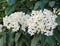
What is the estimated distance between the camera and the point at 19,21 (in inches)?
87.4

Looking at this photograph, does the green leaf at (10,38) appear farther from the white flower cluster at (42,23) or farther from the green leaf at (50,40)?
the green leaf at (50,40)

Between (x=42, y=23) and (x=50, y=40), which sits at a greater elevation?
(x=42, y=23)

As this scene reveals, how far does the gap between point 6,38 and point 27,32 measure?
230 millimetres

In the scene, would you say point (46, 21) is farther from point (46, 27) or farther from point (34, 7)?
point (34, 7)

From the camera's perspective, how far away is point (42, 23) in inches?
80.5

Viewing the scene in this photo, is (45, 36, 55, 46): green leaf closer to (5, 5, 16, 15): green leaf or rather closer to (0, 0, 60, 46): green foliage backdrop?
(0, 0, 60, 46): green foliage backdrop

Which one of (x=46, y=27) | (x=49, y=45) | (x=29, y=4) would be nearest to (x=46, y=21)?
(x=46, y=27)

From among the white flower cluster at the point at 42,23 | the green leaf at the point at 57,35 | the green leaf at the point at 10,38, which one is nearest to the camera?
the white flower cluster at the point at 42,23

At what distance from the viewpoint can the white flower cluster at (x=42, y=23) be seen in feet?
6.75

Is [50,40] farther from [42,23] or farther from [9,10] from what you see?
[9,10]

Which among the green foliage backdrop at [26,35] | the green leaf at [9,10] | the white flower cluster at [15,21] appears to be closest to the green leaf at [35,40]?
the green foliage backdrop at [26,35]

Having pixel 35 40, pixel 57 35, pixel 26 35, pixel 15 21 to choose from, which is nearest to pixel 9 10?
pixel 15 21

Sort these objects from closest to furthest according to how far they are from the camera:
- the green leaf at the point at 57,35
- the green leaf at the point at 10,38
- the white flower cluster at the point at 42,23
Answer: the white flower cluster at the point at 42,23, the green leaf at the point at 57,35, the green leaf at the point at 10,38

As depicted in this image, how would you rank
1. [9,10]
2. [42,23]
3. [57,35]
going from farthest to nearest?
[9,10]
[57,35]
[42,23]
